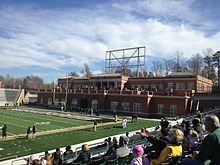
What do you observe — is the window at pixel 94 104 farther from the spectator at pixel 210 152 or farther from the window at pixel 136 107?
the spectator at pixel 210 152

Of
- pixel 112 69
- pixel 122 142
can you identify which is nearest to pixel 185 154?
pixel 122 142

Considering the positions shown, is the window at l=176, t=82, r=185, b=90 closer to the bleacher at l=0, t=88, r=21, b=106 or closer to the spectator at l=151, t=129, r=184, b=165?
the spectator at l=151, t=129, r=184, b=165

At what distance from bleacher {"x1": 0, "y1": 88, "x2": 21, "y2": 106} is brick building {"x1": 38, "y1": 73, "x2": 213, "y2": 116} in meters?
16.6

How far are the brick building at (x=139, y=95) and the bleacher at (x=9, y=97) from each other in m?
16.6

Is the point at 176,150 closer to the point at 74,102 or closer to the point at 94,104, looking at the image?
the point at 94,104

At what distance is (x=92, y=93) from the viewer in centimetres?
6075

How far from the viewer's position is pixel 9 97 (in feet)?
282

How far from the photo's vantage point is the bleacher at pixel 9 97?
82.2 meters

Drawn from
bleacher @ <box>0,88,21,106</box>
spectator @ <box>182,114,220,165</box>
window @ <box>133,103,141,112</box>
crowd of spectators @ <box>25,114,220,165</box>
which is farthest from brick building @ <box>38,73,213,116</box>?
spectator @ <box>182,114,220,165</box>

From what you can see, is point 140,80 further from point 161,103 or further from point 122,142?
point 122,142

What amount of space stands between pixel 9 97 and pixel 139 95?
5021cm

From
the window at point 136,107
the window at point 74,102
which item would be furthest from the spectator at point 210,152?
the window at point 74,102

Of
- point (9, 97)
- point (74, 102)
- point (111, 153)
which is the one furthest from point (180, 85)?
point (9, 97)

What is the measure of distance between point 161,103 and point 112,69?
77.4 ft
